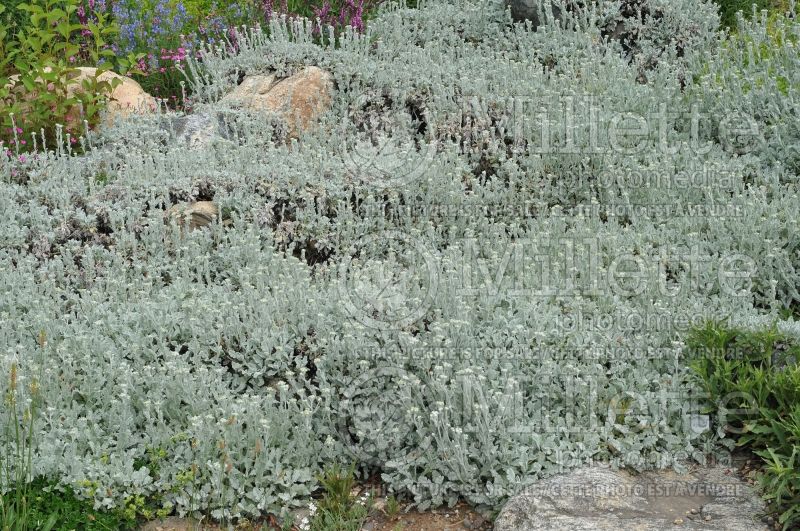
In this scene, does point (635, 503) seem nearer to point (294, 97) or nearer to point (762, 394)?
point (762, 394)

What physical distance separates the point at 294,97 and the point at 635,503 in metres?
5.40

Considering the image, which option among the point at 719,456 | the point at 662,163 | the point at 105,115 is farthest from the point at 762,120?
the point at 105,115

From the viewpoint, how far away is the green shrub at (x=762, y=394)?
4.33 metres

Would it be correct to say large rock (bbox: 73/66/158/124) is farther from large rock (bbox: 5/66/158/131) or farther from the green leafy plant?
the green leafy plant

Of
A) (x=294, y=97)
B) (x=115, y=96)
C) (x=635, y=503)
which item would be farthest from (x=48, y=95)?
(x=635, y=503)

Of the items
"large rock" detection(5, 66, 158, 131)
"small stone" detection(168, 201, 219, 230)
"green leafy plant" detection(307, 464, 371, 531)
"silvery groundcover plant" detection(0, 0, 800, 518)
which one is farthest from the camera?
"large rock" detection(5, 66, 158, 131)

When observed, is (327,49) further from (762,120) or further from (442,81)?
(762,120)

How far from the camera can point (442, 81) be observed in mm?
8594

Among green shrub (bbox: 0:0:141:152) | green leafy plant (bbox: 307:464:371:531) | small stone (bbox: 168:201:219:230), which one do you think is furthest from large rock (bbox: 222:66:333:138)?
green leafy plant (bbox: 307:464:371:531)

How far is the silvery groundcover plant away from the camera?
490cm

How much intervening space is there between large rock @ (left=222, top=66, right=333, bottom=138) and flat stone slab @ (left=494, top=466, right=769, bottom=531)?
189 inches

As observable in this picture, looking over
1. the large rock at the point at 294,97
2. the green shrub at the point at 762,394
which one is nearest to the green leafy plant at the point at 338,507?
the green shrub at the point at 762,394

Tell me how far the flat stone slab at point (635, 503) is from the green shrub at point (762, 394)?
0.57 ft

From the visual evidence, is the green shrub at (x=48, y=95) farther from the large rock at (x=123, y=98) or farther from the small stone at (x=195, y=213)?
the small stone at (x=195, y=213)
